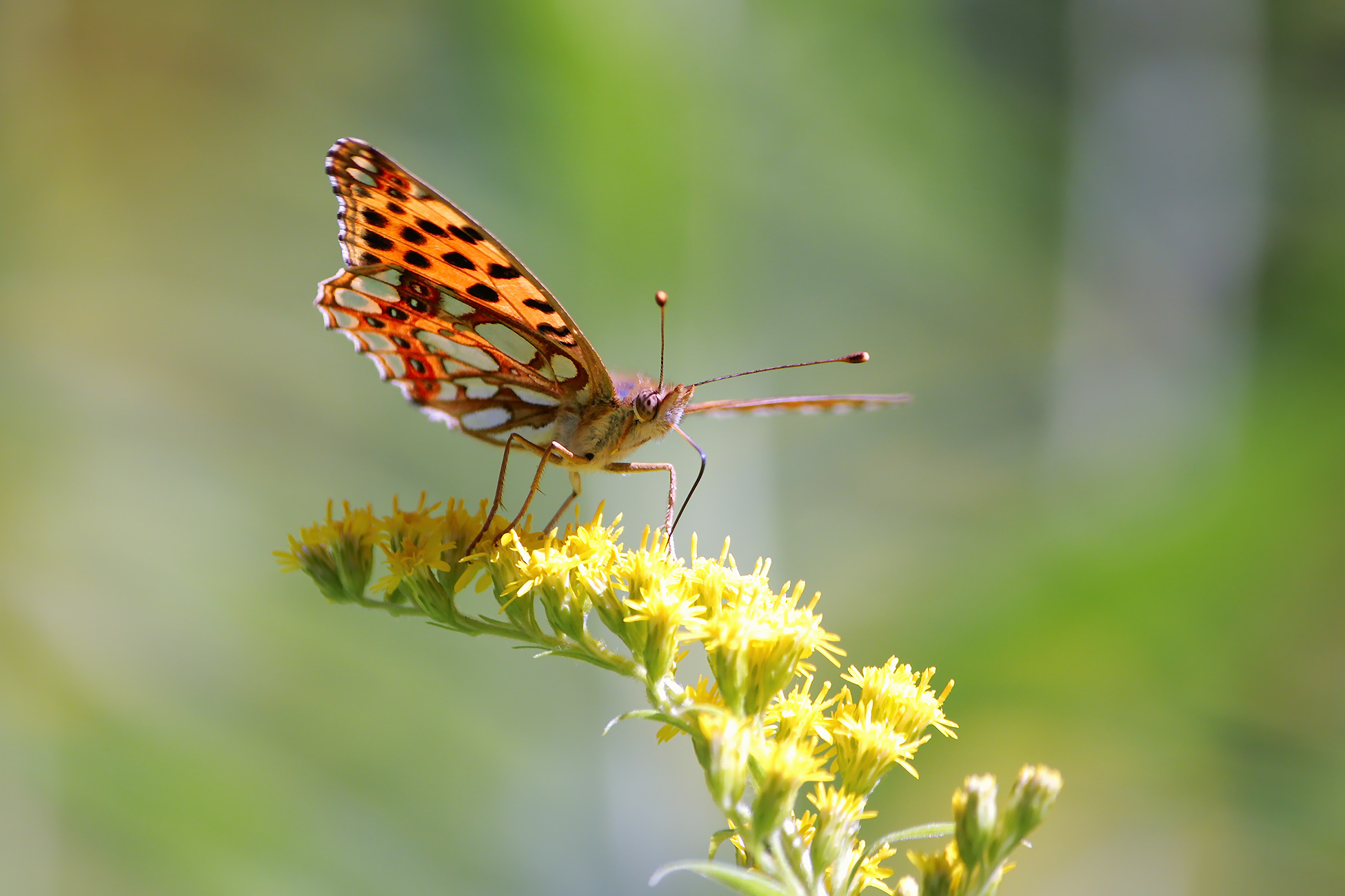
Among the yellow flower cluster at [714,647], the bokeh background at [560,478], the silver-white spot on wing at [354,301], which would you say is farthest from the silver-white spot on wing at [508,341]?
the bokeh background at [560,478]

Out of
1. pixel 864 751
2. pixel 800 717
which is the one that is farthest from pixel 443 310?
pixel 864 751

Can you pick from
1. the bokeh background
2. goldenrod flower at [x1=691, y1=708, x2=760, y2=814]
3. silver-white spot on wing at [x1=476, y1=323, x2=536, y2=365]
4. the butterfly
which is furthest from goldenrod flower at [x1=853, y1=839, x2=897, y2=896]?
the bokeh background

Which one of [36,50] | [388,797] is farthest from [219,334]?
[388,797]

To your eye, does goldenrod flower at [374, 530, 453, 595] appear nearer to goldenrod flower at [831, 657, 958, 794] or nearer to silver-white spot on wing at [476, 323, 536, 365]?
silver-white spot on wing at [476, 323, 536, 365]

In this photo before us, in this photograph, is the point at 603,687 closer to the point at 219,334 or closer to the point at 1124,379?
the point at 219,334

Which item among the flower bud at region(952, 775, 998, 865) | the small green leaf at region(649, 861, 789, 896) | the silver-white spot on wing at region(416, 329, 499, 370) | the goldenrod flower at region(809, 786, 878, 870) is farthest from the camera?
the silver-white spot on wing at region(416, 329, 499, 370)

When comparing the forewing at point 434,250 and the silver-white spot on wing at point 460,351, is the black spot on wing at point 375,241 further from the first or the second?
the silver-white spot on wing at point 460,351

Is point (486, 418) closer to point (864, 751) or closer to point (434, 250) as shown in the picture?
point (434, 250)
